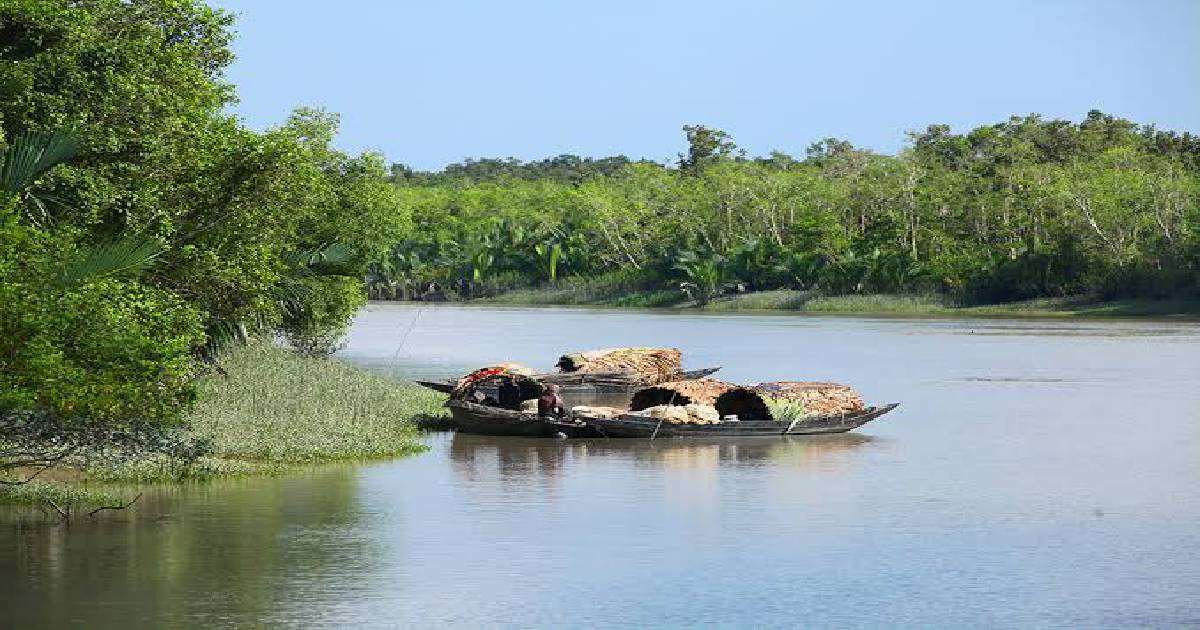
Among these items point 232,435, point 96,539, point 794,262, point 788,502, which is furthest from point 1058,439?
point 794,262

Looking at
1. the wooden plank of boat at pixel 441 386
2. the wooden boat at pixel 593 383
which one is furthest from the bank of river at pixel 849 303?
the wooden plank of boat at pixel 441 386

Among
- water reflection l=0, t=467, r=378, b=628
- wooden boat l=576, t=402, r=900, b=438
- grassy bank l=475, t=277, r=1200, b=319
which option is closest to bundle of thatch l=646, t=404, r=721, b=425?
wooden boat l=576, t=402, r=900, b=438

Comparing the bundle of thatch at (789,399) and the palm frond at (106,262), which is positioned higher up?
Answer: the palm frond at (106,262)

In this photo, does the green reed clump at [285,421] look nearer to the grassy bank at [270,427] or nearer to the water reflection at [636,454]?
the grassy bank at [270,427]

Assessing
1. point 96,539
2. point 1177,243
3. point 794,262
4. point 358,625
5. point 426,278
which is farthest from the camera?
point 426,278

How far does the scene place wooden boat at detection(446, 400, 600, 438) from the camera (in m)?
33.2

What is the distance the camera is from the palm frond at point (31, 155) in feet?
67.9

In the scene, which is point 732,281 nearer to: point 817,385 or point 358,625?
point 817,385

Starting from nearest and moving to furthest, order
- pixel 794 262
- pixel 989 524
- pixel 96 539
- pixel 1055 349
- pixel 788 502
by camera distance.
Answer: pixel 96 539 < pixel 989 524 < pixel 788 502 < pixel 1055 349 < pixel 794 262

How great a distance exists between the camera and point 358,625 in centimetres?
1747

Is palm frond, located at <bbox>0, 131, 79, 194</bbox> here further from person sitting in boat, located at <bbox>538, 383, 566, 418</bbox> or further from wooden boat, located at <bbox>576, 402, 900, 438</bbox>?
wooden boat, located at <bbox>576, 402, 900, 438</bbox>

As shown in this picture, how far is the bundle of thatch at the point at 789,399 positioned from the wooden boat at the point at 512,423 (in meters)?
3.32

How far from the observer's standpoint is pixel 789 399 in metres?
35.5

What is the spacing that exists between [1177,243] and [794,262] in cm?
2584
